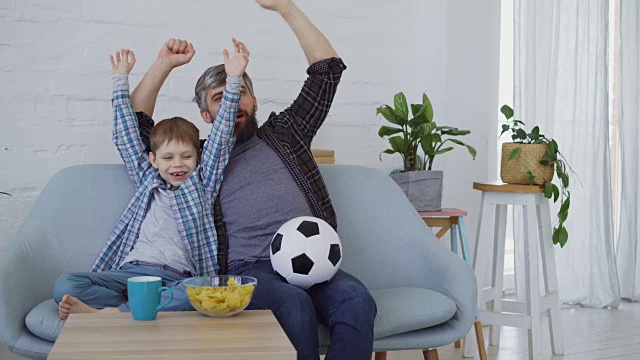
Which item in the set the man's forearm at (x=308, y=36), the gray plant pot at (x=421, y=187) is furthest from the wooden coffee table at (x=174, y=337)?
the gray plant pot at (x=421, y=187)

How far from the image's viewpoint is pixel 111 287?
210 centimetres

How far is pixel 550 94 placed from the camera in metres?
3.94

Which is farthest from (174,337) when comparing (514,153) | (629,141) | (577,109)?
(629,141)

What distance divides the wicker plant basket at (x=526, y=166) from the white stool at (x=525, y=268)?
45 mm

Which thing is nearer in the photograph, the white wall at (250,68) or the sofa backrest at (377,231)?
the sofa backrest at (377,231)

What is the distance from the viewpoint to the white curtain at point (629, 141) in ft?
14.1

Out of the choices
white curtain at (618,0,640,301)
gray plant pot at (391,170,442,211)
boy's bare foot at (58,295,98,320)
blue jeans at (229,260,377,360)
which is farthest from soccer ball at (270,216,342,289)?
white curtain at (618,0,640,301)

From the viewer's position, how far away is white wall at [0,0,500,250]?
110 inches

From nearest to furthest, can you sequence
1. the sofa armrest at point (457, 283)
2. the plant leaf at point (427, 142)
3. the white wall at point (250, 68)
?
the sofa armrest at point (457, 283) < the white wall at point (250, 68) < the plant leaf at point (427, 142)

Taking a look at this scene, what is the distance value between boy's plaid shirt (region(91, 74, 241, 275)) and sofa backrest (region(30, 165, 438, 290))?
0.23 ft

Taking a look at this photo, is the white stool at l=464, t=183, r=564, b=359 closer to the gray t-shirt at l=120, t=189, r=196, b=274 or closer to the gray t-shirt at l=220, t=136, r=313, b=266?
the gray t-shirt at l=220, t=136, r=313, b=266

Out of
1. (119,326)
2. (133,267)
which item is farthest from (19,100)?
(119,326)

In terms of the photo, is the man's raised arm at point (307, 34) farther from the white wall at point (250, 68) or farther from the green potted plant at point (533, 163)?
the green potted plant at point (533, 163)

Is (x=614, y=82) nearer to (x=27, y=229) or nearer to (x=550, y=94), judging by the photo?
(x=550, y=94)
